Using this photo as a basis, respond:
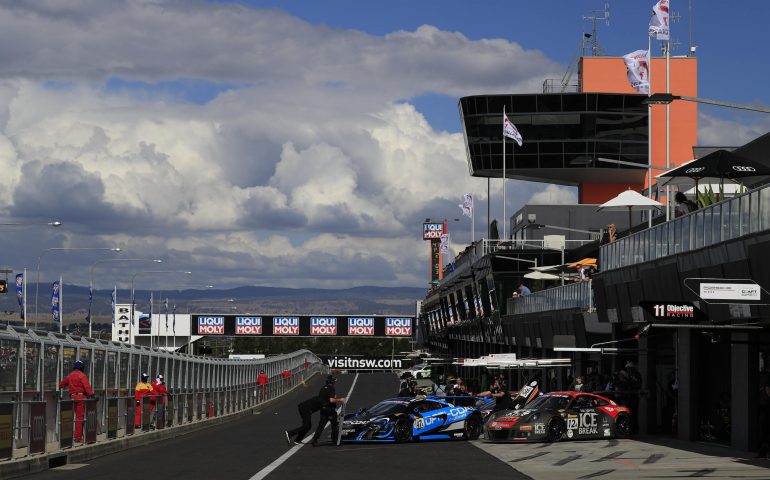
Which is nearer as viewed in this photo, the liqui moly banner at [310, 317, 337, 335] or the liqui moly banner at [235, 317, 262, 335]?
the liqui moly banner at [235, 317, 262, 335]

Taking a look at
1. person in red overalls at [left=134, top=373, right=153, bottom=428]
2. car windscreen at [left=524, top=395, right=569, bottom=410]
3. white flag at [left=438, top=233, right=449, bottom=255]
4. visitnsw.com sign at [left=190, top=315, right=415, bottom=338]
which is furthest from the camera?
visitnsw.com sign at [left=190, top=315, right=415, bottom=338]

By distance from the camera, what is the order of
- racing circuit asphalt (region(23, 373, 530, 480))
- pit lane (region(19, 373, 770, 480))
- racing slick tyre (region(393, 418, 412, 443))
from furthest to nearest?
1. racing slick tyre (region(393, 418, 412, 443))
2. pit lane (region(19, 373, 770, 480))
3. racing circuit asphalt (region(23, 373, 530, 480))

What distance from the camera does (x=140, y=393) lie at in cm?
3194

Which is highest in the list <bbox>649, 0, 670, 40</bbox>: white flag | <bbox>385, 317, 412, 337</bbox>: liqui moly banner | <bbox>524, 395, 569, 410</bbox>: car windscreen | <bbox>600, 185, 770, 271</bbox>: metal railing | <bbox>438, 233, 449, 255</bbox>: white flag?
<bbox>649, 0, 670, 40</bbox>: white flag

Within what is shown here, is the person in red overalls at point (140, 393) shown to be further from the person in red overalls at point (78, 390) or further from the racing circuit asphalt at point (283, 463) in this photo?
the person in red overalls at point (78, 390)

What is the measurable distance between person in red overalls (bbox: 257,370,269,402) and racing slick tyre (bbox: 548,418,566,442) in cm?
3315

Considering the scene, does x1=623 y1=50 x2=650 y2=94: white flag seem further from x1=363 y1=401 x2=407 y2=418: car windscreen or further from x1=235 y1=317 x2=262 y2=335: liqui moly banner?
x1=235 y1=317 x2=262 y2=335: liqui moly banner

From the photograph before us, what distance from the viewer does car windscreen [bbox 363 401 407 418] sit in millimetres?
31375

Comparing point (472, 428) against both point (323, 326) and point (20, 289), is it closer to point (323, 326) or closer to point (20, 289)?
point (20, 289)

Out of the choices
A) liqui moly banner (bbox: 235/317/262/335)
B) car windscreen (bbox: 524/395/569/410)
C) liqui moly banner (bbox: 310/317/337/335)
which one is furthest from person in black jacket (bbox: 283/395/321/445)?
liqui moly banner (bbox: 310/317/337/335)

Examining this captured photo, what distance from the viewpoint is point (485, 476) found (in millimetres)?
20609

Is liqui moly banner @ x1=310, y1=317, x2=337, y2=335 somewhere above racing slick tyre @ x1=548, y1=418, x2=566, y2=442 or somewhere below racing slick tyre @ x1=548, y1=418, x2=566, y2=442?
above

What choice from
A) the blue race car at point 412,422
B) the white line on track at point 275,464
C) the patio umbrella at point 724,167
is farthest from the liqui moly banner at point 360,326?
the patio umbrella at point 724,167

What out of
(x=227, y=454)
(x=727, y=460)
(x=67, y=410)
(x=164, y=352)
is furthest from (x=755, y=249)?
(x=164, y=352)
